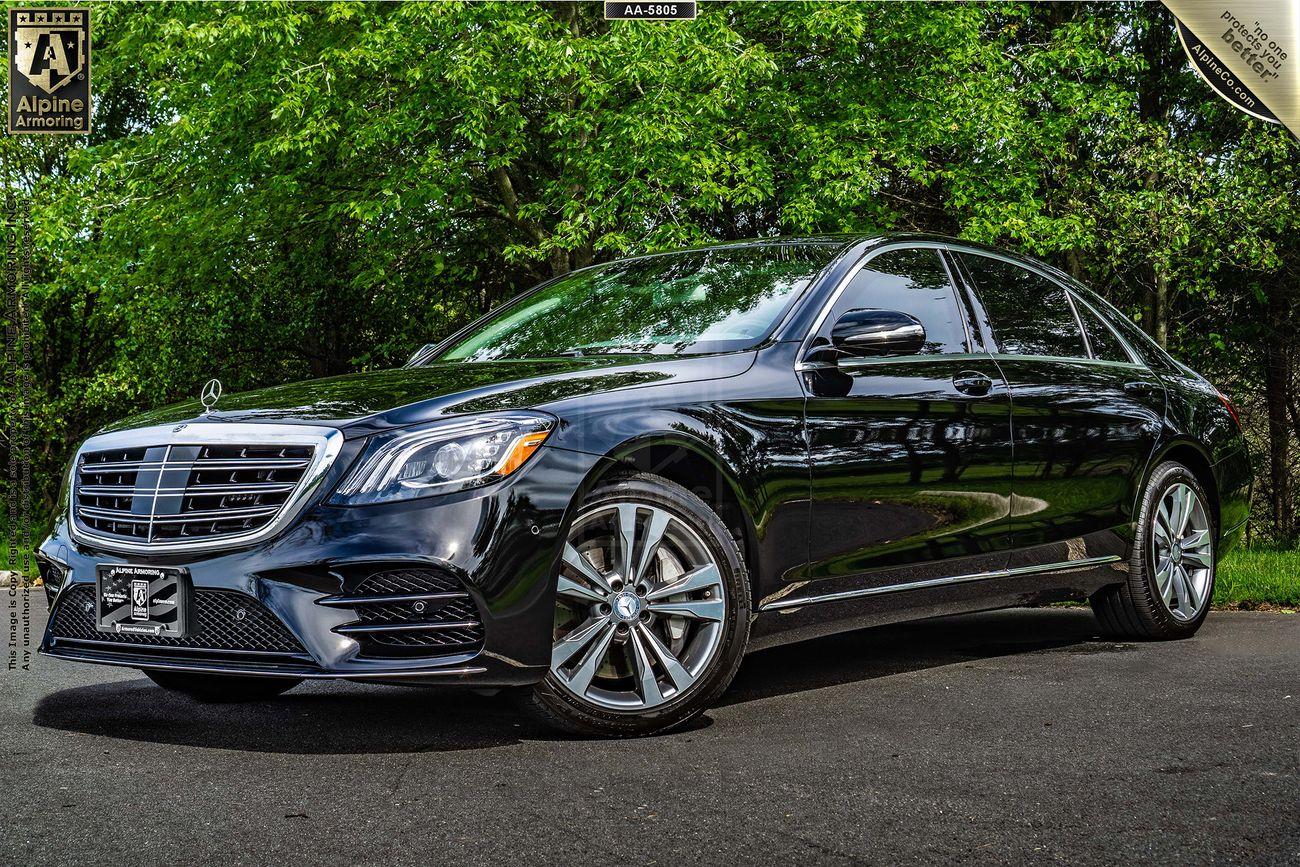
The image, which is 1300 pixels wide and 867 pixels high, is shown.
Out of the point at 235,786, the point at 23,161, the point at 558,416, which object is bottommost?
the point at 235,786

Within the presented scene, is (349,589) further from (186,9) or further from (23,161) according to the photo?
(23,161)

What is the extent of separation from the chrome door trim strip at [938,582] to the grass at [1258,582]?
2.43m

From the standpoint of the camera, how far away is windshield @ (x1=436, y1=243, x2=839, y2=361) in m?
5.24

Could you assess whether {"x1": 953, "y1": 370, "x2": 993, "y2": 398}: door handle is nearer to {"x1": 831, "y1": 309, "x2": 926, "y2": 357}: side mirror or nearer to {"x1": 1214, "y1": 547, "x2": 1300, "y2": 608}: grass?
{"x1": 831, "y1": 309, "x2": 926, "y2": 357}: side mirror

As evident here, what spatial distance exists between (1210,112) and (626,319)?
14972 millimetres

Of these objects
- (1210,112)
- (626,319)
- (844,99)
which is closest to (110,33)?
(844,99)

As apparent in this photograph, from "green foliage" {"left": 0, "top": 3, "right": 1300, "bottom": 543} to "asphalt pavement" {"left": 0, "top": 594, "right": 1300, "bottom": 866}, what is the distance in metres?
10.6

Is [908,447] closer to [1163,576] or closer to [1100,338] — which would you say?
[1100,338]

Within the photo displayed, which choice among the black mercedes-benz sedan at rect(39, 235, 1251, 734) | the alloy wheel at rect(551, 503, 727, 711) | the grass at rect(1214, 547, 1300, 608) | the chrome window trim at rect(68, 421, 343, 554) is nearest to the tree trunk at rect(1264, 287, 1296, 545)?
the grass at rect(1214, 547, 1300, 608)

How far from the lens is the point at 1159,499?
6602 mm

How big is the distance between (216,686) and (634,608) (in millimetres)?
1758

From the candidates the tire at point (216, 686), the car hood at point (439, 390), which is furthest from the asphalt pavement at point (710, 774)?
the car hood at point (439, 390)

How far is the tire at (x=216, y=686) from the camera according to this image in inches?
208

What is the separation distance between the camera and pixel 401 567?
162 inches
